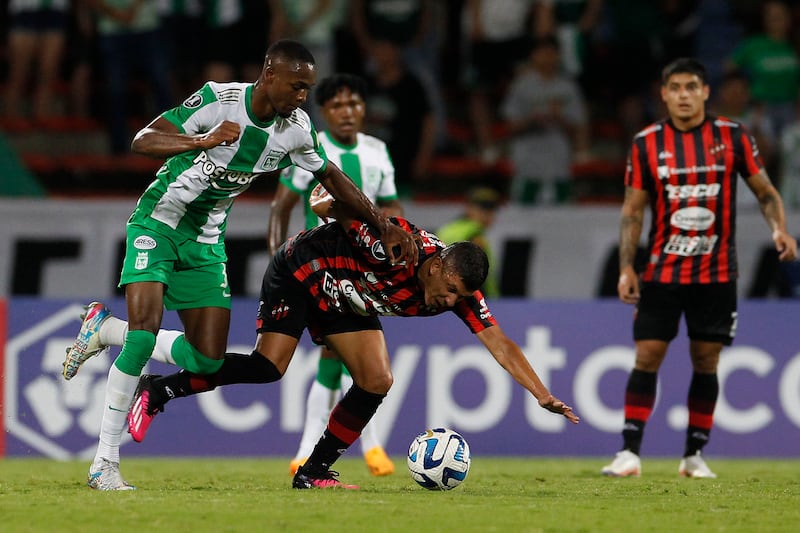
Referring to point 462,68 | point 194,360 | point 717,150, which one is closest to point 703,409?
point 717,150

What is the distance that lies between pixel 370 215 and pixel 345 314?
1.84 ft

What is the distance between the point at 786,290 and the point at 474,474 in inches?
Answer: 179

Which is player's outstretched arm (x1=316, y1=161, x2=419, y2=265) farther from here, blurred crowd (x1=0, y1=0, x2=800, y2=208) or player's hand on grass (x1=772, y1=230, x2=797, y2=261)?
blurred crowd (x1=0, y1=0, x2=800, y2=208)

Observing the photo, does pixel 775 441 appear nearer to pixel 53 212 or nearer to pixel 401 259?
pixel 401 259

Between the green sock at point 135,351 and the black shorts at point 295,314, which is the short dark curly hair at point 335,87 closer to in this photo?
the black shorts at point 295,314

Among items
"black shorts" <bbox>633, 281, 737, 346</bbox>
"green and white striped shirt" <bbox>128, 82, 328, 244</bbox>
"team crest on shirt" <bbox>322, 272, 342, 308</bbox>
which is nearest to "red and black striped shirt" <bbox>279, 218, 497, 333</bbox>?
"team crest on shirt" <bbox>322, 272, 342, 308</bbox>

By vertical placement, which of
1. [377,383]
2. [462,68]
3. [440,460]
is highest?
[462,68]

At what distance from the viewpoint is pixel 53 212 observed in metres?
11.9

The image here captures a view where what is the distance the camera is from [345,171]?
8.21m

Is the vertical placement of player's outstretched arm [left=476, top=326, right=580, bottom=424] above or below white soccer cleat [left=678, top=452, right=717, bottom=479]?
above

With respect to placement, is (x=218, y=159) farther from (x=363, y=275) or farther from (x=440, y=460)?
(x=440, y=460)

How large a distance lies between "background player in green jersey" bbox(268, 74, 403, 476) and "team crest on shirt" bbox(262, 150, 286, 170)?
1.49 metres

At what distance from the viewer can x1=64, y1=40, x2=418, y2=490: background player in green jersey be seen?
6352 millimetres

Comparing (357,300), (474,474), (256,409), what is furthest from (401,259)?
(256,409)
